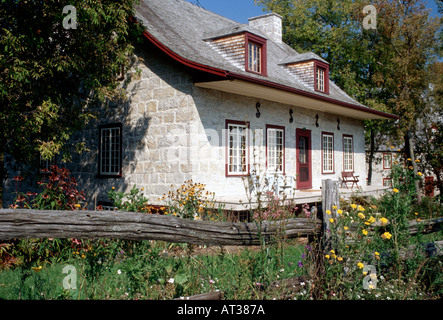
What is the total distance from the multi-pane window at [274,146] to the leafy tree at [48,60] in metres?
5.59

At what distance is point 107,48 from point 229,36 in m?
4.40

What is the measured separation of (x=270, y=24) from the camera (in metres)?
20.5

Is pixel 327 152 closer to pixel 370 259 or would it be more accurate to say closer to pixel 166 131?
pixel 166 131

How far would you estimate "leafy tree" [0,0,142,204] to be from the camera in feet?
28.2

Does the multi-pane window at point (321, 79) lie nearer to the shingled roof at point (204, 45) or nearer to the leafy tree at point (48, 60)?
the shingled roof at point (204, 45)

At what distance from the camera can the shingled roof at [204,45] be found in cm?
1050

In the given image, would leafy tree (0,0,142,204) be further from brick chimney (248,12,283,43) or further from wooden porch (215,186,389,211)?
brick chimney (248,12,283,43)

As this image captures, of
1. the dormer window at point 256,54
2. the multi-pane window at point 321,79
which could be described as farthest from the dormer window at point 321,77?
the dormer window at point 256,54

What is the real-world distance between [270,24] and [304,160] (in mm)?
8422

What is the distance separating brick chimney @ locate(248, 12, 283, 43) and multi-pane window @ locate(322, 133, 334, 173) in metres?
6.21

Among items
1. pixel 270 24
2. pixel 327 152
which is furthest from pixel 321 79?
pixel 270 24

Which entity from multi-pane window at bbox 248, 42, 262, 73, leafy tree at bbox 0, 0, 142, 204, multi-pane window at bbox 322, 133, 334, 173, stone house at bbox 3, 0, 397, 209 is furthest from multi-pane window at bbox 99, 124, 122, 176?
multi-pane window at bbox 322, 133, 334, 173

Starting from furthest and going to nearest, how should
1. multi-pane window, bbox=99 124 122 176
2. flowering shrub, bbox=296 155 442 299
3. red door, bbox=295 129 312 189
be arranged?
red door, bbox=295 129 312 189 < multi-pane window, bbox=99 124 122 176 < flowering shrub, bbox=296 155 442 299

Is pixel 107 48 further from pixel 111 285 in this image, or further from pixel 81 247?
pixel 111 285
